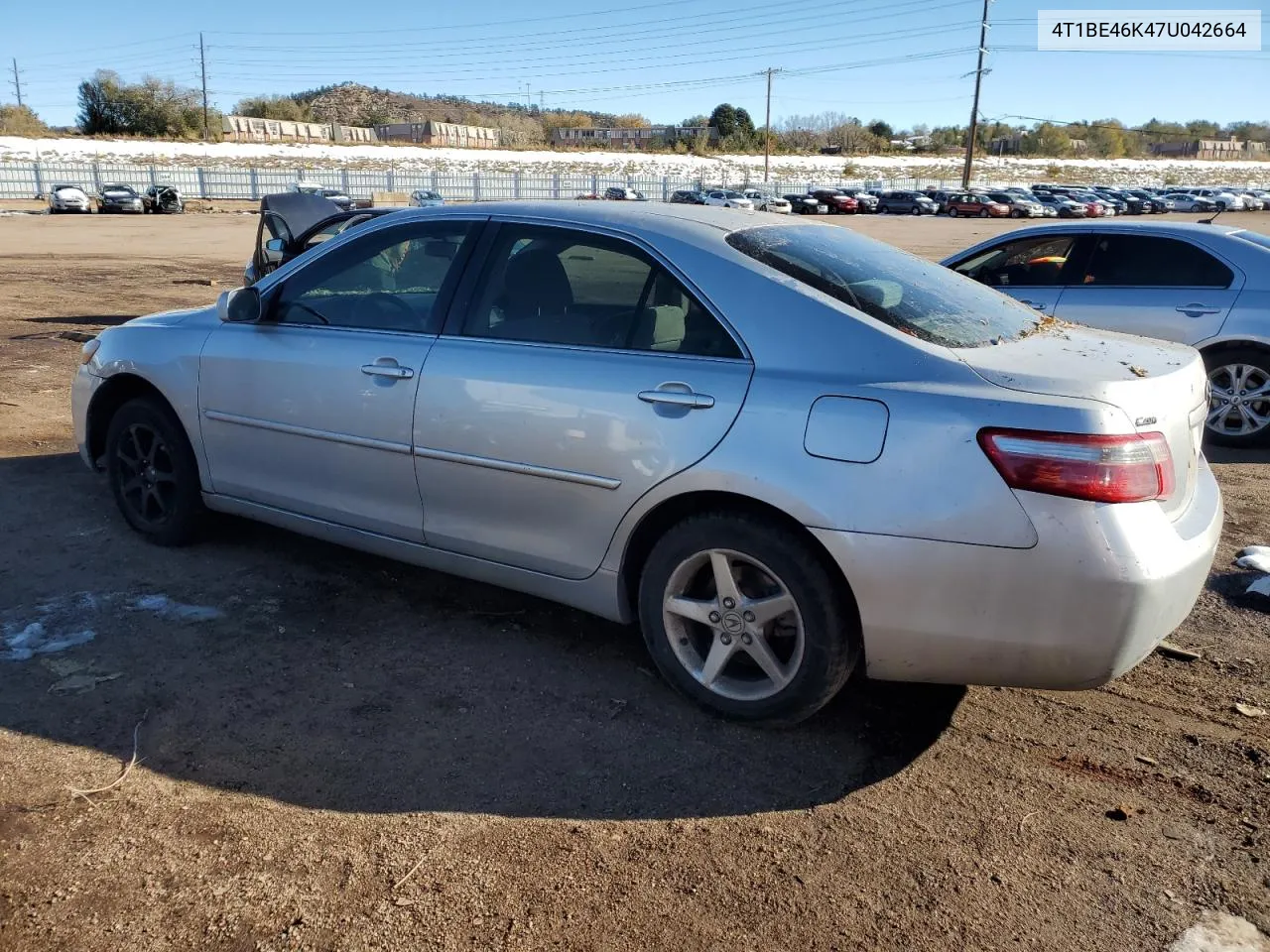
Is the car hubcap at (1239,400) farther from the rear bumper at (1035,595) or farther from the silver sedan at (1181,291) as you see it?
the rear bumper at (1035,595)

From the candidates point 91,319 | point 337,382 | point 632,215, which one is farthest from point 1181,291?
point 91,319

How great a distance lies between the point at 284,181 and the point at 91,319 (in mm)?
53354

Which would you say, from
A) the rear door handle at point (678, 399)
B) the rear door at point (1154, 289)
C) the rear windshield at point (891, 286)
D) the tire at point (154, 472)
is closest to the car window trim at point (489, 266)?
the rear door handle at point (678, 399)

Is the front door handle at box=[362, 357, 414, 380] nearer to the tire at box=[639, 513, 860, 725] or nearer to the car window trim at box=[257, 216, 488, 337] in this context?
the car window trim at box=[257, 216, 488, 337]

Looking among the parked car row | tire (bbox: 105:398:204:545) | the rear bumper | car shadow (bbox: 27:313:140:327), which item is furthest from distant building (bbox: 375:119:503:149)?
the rear bumper

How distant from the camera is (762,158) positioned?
115562mm

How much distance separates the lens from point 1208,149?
153 metres

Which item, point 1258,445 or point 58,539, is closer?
point 58,539

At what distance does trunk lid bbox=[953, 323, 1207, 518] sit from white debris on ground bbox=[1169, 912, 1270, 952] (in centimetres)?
108

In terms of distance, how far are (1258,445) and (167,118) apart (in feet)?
348

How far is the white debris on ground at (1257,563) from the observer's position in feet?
15.1

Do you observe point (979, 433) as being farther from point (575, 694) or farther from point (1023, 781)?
point (575, 694)

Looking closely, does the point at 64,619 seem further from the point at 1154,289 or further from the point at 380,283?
the point at 1154,289

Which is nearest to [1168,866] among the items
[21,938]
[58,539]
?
[21,938]
